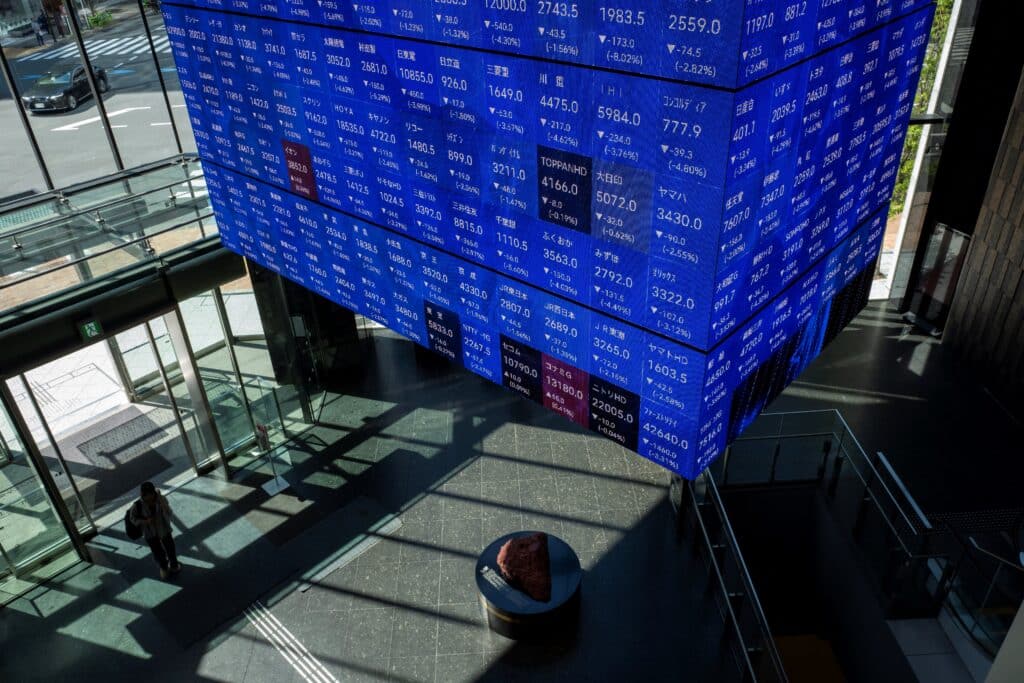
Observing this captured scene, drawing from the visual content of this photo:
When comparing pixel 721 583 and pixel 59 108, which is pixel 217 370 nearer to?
pixel 59 108

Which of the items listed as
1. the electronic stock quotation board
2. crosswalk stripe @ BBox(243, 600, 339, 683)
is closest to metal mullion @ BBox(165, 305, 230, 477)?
crosswalk stripe @ BBox(243, 600, 339, 683)

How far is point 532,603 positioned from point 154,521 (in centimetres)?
529

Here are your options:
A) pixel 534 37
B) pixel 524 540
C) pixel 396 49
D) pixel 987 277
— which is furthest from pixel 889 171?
pixel 987 277

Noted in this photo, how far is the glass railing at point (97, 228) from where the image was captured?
956cm

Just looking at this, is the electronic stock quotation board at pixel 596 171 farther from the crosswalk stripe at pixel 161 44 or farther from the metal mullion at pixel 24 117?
the crosswalk stripe at pixel 161 44

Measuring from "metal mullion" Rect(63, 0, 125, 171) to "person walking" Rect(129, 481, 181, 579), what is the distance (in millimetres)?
4788

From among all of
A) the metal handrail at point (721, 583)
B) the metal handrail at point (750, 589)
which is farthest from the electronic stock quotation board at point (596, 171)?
the metal handrail at point (721, 583)

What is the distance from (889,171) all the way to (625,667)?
6204mm

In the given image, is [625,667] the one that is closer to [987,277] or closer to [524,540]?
[524,540]

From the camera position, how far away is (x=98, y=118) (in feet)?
33.7

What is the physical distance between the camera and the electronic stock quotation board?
177 inches

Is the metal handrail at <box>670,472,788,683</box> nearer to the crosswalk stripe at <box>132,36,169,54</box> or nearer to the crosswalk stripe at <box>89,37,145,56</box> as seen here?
the crosswalk stripe at <box>132,36,169,54</box>

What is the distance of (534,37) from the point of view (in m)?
4.97

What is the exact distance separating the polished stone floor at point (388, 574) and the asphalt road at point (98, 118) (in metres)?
5.30
